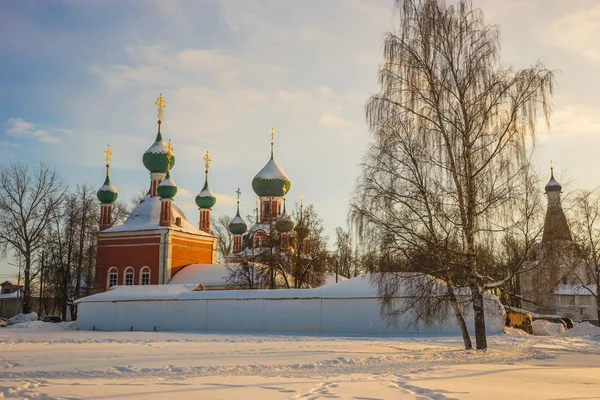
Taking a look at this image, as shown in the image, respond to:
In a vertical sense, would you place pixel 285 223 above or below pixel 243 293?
above

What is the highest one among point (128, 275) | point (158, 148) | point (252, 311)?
point (158, 148)

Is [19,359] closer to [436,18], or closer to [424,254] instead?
[424,254]

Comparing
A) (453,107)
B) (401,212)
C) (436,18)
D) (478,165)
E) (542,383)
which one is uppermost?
(436,18)

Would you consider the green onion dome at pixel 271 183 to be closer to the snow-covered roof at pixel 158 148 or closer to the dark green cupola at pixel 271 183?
the dark green cupola at pixel 271 183

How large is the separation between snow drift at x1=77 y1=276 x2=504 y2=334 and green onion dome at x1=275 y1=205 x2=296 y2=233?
849 cm

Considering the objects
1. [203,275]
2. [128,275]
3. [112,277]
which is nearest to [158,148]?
[128,275]

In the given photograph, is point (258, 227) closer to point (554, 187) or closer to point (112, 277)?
point (112, 277)

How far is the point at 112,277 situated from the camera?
41.7m

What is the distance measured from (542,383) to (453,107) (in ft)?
27.4

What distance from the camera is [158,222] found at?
1644 inches

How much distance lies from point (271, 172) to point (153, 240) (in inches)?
401

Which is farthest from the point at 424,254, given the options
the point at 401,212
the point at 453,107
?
the point at 453,107

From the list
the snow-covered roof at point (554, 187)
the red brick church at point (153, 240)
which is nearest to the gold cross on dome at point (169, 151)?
the red brick church at point (153, 240)

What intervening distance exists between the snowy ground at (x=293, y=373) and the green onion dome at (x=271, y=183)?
28225 millimetres
